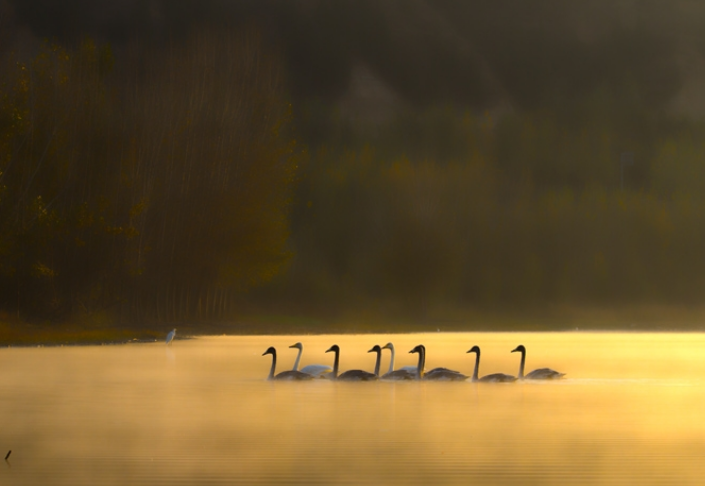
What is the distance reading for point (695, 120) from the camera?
269 ft

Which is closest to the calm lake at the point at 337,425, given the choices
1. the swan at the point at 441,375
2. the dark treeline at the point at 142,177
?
the swan at the point at 441,375

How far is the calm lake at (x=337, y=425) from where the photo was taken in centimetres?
1062

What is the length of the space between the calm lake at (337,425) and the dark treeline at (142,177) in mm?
9871

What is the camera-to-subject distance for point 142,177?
4206 centimetres

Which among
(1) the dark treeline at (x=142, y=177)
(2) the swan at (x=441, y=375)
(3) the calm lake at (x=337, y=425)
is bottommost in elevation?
(3) the calm lake at (x=337, y=425)

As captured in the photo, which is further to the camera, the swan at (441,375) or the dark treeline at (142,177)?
the dark treeline at (142,177)

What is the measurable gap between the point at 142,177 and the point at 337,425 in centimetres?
2910

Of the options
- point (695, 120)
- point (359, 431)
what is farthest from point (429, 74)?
point (359, 431)

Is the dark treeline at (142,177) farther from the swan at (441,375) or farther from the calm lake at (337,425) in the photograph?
the swan at (441,375)

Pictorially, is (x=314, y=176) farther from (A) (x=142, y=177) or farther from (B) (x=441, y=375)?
(B) (x=441, y=375)

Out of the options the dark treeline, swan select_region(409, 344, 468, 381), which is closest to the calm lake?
swan select_region(409, 344, 468, 381)

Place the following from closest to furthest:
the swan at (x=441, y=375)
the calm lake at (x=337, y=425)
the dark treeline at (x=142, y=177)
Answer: the calm lake at (x=337, y=425), the swan at (x=441, y=375), the dark treeline at (x=142, y=177)

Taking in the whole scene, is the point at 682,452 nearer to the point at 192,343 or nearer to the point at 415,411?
the point at 415,411

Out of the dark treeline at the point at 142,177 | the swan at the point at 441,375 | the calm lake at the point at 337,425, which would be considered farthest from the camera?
the dark treeline at the point at 142,177
